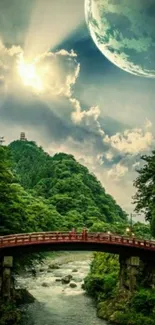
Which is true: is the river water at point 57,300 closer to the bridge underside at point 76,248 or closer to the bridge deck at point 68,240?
the bridge underside at point 76,248

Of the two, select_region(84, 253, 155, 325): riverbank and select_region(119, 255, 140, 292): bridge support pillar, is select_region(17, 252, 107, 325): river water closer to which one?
select_region(84, 253, 155, 325): riverbank

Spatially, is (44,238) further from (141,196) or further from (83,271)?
(83,271)

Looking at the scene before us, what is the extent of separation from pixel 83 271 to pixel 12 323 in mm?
36825

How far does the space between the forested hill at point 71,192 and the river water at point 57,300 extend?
3876cm

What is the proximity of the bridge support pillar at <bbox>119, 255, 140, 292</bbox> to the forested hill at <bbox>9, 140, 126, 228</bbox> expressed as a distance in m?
61.5

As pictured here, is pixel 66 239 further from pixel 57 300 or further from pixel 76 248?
pixel 57 300

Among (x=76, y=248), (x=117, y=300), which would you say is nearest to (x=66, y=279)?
(x=76, y=248)

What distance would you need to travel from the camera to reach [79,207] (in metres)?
140

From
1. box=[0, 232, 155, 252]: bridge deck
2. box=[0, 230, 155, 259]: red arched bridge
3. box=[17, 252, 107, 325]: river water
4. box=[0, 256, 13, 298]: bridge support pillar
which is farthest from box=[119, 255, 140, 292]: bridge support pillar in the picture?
box=[0, 256, 13, 298]: bridge support pillar

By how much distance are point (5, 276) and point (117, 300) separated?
13.1 m

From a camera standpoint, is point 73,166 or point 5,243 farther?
point 73,166

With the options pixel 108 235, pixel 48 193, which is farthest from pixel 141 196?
pixel 48 193

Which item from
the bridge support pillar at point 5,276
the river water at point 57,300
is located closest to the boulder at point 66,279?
the river water at point 57,300

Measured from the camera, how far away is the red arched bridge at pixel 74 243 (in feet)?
153
